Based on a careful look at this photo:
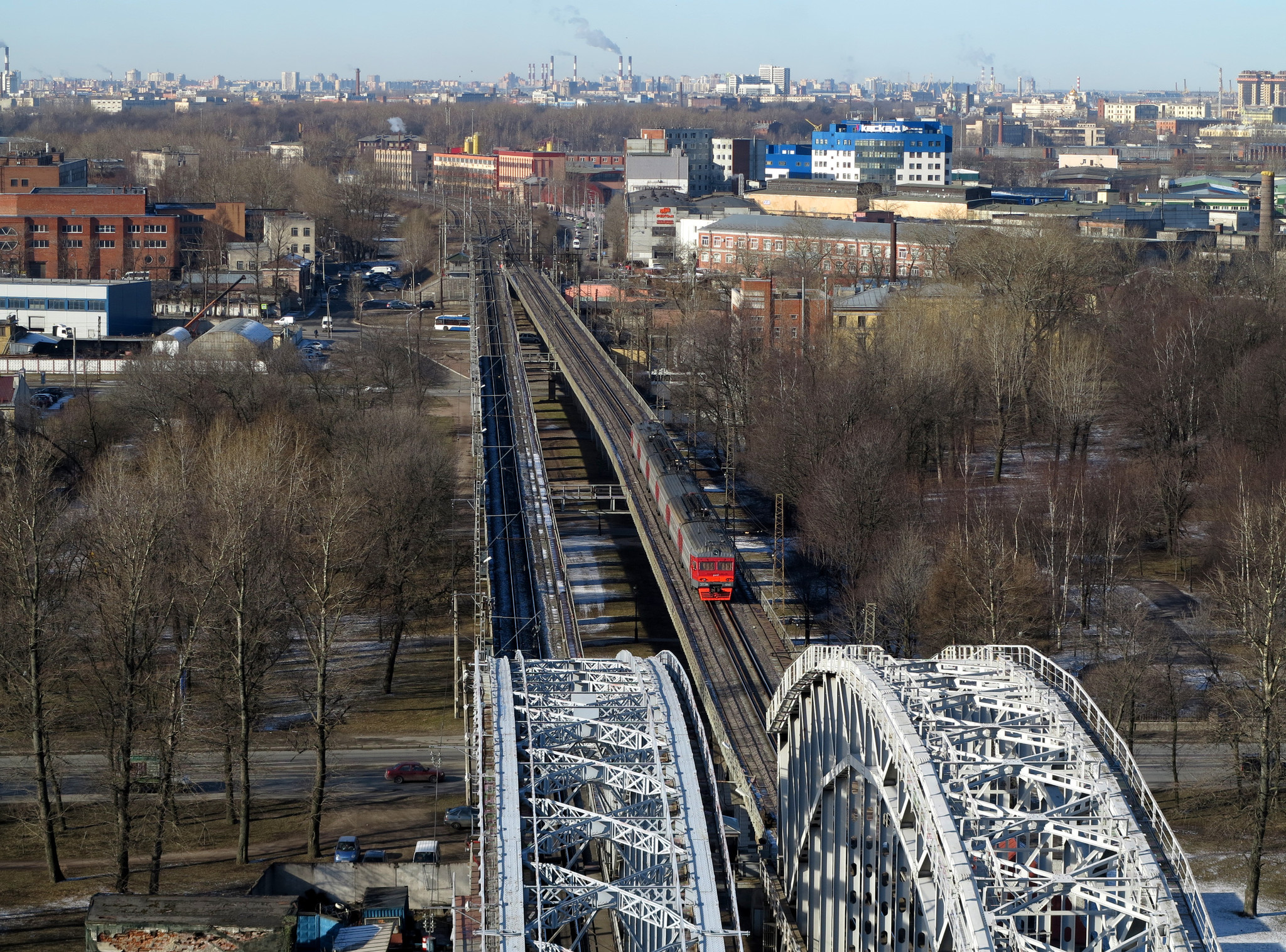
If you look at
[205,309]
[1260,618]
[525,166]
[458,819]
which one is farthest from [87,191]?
[1260,618]

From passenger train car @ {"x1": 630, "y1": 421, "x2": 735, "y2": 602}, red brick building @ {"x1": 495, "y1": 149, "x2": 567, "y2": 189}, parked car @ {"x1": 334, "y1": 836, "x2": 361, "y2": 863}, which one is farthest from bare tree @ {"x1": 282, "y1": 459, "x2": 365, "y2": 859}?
red brick building @ {"x1": 495, "y1": 149, "x2": 567, "y2": 189}

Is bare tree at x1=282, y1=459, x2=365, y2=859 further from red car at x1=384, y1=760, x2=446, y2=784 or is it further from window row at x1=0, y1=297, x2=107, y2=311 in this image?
window row at x1=0, y1=297, x2=107, y2=311

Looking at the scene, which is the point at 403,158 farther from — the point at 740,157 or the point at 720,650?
the point at 720,650

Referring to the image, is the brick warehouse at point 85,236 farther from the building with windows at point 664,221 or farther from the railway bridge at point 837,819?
the railway bridge at point 837,819

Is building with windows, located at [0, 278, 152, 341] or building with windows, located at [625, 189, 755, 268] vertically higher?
building with windows, located at [625, 189, 755, 268]

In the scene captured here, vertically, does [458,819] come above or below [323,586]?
below

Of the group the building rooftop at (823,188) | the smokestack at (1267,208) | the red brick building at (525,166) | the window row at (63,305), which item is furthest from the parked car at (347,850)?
the red brick building at (525,166)
